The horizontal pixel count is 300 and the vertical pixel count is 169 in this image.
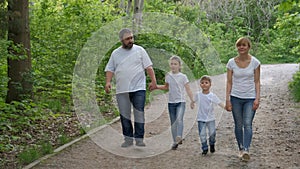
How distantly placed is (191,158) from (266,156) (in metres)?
1.13

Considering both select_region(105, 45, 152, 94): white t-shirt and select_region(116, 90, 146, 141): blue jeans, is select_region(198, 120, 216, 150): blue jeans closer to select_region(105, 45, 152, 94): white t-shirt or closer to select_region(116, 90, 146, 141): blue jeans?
select_region(116, 90, 146, 141): blue jeans

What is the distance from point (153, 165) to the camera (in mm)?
6316

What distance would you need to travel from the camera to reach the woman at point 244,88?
627 cm

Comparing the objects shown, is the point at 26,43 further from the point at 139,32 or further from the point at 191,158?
the point at 139,32

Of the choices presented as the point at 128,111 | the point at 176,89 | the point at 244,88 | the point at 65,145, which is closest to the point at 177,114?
the point at 176,89

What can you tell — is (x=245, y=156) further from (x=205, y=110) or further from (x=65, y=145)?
(x=65, y=145)

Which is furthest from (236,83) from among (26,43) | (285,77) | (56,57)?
(285,77)

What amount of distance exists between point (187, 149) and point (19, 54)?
156 inches

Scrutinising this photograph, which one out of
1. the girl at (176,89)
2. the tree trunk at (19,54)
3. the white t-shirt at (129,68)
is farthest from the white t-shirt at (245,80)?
the tree trunk at (19,54)

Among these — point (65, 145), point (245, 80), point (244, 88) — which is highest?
point (245, 80)

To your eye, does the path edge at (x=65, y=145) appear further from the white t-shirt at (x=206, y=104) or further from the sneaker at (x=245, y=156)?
the sneaker at (x=245, y=156)

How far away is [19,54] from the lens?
8922mm

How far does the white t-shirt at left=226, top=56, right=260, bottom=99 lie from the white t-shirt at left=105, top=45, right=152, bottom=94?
143 centimetres

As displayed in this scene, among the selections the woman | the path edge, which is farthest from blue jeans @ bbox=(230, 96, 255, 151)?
the path edge
